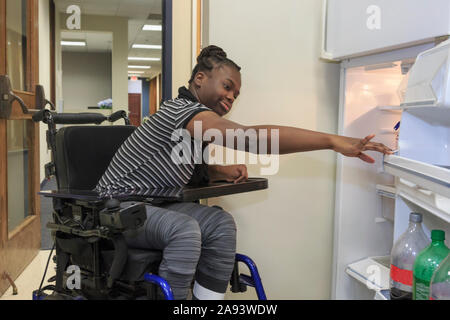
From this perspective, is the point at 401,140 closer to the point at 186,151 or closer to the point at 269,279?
the point at 186,151

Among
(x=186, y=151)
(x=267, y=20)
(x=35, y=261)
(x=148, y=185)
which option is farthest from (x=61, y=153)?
(x=35, y=261)

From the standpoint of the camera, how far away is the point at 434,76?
1.07 m

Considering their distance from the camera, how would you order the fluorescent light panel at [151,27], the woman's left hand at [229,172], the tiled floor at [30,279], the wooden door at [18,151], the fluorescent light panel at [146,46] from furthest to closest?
the fluorescent light panel at [146,46], the fluorescent light panel at [151,27], the wooden door at [18,151], the tiled floor at [30,279], the woman's left hand at [229,172]

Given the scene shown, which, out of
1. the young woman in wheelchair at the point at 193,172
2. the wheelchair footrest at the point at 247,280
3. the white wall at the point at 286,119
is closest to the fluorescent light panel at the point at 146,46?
the white wall at the point at 286,119

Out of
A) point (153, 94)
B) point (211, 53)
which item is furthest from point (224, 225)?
point (153, 94)

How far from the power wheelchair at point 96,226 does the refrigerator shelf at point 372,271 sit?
1.52 ft

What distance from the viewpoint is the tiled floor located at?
2.38m

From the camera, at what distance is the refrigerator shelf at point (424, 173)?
913mm

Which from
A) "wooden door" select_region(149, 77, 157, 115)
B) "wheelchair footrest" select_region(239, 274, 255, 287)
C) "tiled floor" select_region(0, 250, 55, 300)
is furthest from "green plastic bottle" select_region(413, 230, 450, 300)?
"wooden door" select_region(149, 77, 157, 115)

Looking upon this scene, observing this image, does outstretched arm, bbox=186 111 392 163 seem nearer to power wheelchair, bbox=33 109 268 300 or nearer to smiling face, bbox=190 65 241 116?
power wheelchair, bbox=33 109 268 300

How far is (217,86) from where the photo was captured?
157 centimetres

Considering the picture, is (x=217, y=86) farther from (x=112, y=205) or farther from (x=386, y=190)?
(x=386, y=190)

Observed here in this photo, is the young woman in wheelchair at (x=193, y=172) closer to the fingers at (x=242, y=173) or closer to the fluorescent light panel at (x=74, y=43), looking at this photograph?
the fingers at (x=242, y=173)

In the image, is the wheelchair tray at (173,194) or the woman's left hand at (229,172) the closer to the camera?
the wheelchair tray at (173,194)
